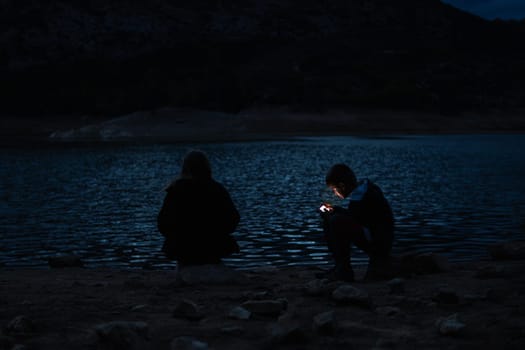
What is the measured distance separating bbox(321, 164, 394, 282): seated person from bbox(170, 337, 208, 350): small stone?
3.87 m

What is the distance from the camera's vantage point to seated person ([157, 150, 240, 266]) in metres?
9.77

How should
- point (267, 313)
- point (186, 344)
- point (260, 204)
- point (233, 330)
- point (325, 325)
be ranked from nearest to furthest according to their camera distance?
1. point (186, 344)
2. point (325, 325)
3. point (233, 330)
4. point (267, 313)
5. point (260, 204)

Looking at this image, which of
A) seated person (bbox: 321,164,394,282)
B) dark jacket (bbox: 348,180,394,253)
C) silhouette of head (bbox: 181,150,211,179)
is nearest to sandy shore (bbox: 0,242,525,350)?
seated person (bbox: 321,164,394,282)

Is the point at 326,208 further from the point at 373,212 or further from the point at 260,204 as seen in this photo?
the point at 260,204

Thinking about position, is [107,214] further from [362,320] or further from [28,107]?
[28,107]

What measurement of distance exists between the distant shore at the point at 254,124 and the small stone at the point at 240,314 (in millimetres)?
84368

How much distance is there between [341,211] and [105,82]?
116m

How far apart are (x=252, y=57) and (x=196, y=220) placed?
123 metres

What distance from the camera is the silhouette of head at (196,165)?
31.8 ft

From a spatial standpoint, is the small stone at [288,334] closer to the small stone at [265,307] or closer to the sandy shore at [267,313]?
the sandy shore at [267,313]

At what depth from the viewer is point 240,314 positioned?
7.12m

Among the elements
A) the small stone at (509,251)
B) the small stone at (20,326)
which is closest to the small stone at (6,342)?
the small stone at (20,326)

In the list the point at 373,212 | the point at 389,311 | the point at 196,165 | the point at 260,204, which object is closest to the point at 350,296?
the point at 389,311

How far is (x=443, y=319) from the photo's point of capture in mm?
6523
